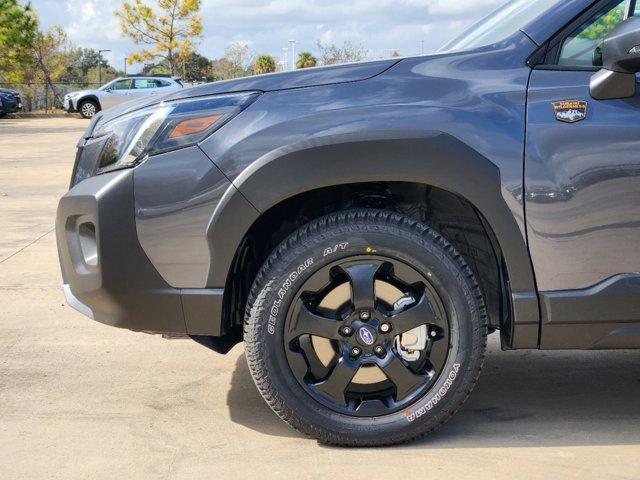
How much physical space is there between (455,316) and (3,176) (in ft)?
40.0

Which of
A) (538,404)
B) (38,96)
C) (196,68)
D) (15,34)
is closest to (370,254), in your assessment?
(538,404)

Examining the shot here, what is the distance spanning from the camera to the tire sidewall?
131 inches

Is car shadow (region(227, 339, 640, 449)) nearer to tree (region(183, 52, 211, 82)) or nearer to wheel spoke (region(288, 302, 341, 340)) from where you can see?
wheel spoke (region(288, 302, 341, 340))

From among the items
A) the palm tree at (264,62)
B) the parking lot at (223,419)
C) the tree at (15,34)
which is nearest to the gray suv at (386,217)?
the parking lot at (223,419)

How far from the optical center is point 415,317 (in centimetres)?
335

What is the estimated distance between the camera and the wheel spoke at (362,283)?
3340 millimetres

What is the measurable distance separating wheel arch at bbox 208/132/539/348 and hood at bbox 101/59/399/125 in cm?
27

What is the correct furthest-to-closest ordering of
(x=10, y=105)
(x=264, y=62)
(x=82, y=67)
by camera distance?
(x=82, y=67) < (x=264, y=62) < (x=10, y=105)

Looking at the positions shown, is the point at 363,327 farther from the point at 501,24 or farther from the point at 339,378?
the point at 501,24

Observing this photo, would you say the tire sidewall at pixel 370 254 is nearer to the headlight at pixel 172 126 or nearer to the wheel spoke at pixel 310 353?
the wheel spoke at pixel 310 353

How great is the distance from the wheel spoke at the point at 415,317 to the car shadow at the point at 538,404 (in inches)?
18.6

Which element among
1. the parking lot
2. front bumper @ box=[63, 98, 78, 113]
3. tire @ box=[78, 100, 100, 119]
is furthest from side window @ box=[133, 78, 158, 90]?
the parking lot

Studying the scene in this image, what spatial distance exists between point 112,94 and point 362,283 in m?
35.9

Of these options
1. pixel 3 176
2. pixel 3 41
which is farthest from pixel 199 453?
pixel 3 41
